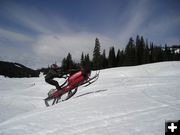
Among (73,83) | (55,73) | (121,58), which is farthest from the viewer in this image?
(121,58)

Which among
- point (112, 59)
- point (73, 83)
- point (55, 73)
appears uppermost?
point (112, 59)

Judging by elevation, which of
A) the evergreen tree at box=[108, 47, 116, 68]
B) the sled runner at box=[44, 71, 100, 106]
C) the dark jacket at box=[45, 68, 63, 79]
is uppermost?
the evergreen tree at box=[108, 47, 116, 68]

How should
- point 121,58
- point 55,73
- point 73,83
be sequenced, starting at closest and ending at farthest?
point 55,73 < point 73,83 < point 121,58

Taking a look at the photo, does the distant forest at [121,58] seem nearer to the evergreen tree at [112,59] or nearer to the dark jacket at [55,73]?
the evergreen tree at [112,59]

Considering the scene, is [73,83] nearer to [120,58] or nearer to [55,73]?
[55,73]

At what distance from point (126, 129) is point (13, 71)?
1631 inches

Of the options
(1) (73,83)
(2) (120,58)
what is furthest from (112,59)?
(1) (73,83)

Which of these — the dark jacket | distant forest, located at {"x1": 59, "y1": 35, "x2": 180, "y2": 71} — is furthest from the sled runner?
distant forest, located at {"x1": 59, "y1": 35, "x2": 180, "y2": 71}

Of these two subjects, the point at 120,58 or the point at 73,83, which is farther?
the point at 120,58

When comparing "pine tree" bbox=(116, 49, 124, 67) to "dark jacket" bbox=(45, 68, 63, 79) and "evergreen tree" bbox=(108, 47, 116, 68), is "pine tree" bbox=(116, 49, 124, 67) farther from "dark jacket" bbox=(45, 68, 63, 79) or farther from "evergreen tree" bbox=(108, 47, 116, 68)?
"dark jacket" bbox=(45, 68, 63, 79)

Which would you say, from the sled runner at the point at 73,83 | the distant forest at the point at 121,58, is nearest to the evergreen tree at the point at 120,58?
the distant forest at the point at 121,58

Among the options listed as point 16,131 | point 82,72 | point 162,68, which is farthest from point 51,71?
point 162,68

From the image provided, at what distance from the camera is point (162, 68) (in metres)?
23.3

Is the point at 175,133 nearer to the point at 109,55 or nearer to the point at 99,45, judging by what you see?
the point at 99,45
